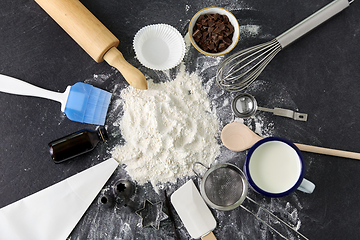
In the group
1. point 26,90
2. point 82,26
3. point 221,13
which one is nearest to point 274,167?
point 221,13

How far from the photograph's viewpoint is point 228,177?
96 centimetres

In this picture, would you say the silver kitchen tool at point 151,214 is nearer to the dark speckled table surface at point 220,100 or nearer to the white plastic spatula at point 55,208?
the dark speckled table surface at point 220,100

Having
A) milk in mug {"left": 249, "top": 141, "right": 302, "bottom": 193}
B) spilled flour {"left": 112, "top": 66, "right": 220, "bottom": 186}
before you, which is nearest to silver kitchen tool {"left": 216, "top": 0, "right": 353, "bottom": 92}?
spilled flour {"left": 112, "top": 66, "right": 220, "bottom": 186}

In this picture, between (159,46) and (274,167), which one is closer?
(274,167)

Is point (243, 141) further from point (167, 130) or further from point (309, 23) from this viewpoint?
point (309, 23)

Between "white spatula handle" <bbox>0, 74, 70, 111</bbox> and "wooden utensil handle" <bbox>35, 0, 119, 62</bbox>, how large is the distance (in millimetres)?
216

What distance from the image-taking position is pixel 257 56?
1.03m

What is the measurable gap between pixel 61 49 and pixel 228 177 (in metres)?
0.87

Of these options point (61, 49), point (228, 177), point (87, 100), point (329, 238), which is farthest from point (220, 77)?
point (329, 238)

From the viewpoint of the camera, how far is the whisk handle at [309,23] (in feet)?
3.19

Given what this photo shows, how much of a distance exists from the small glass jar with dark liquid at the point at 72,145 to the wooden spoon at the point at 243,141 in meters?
0.51

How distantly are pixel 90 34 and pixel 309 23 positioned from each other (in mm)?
854

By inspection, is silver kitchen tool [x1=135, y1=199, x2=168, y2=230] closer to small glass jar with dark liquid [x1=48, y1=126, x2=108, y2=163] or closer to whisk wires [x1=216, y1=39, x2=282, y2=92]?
small glass jar with dark liquid [x1=48, y1=126, x2=108, y2=163]

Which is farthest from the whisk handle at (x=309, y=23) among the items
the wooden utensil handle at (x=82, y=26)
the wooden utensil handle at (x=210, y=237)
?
the wooden utensil handle at (x=210, y=237)
